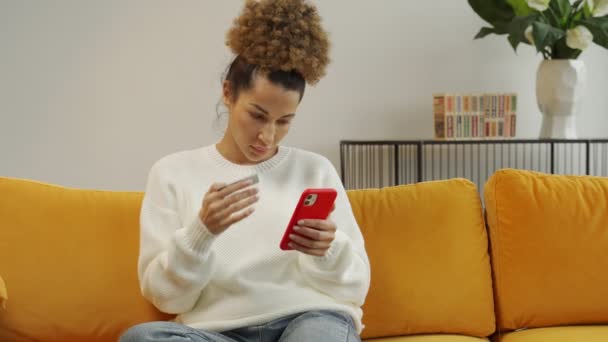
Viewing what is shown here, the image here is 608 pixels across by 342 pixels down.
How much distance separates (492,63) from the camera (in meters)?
3.60

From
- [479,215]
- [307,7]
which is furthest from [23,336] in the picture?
[479,215]

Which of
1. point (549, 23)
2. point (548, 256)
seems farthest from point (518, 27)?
point (548, 256)

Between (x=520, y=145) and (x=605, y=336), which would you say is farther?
(x=520, y=145)

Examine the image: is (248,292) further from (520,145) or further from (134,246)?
(520,145)

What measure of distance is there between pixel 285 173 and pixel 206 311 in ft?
1.25

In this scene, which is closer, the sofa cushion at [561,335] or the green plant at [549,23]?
the sofa cushion at [561,335]

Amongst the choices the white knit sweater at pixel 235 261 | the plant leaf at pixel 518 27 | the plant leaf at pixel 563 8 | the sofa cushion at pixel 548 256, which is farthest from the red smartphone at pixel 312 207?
the plant leaf at pixel 563 8

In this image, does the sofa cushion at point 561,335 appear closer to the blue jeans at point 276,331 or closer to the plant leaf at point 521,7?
the blue jeans at point 276,331

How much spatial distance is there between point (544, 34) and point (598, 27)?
0.80 feet

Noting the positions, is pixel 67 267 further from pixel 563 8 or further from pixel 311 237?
pixel 563 8

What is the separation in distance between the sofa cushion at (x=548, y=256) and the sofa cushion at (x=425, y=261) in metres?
0.05

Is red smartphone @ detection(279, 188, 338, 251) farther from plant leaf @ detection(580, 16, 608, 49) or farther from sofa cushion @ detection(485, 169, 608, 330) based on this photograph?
plant leaf @ detection(580, 16, 608, 49)

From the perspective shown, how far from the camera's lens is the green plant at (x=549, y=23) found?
3145 mm

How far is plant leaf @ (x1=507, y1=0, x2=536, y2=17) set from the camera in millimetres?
3256
